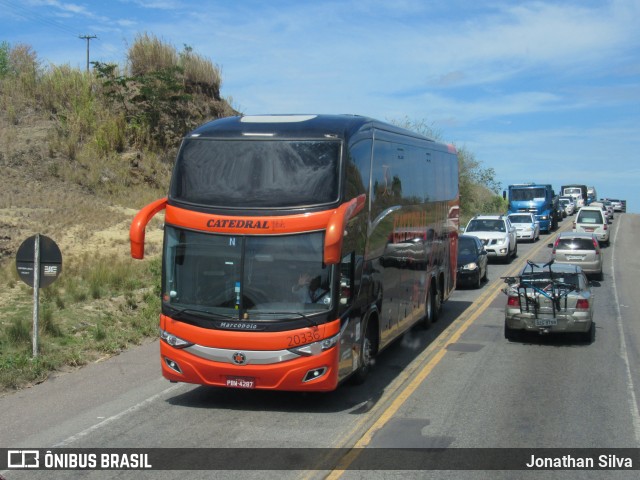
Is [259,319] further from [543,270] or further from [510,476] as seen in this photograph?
[543,270]

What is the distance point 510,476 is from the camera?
292 inches

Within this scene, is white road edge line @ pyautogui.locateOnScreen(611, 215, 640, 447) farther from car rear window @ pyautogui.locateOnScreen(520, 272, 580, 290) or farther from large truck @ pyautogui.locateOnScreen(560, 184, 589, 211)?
large truck @ pyautogui.locateOnScreen(560, 184, 589, 211)

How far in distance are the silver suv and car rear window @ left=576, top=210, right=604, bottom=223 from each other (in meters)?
7.88

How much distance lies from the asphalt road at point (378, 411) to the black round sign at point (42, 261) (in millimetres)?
1701

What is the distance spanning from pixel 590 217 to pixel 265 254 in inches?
1364

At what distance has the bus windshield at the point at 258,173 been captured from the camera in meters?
9.62

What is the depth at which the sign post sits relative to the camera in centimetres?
1238

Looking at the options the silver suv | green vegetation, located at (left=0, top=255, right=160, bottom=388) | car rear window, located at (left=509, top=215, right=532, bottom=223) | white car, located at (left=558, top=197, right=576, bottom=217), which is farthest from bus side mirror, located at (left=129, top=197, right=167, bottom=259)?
white car, located at (left=558, top=197, right=576, bottom=217)

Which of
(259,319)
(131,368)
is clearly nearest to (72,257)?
(131,368)

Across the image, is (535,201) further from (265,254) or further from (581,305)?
(265,254)

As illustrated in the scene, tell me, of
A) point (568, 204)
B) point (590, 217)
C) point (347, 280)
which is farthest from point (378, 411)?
point (568, 204)

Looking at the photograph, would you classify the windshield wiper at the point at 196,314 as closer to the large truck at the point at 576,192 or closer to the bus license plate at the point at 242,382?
the bus license plate at the point at 242,382

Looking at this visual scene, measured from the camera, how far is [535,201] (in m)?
48.9

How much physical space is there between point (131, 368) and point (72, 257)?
1029 cm
